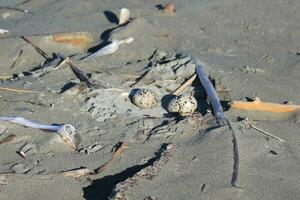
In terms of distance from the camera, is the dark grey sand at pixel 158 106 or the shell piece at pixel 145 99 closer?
the dark grey sand at pixel 158 106

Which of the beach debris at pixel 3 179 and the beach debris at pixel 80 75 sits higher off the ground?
the beach debris at pixel 3 179

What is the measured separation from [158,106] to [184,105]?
29cm

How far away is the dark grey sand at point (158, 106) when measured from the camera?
10.4ft

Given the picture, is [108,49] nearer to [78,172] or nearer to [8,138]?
[8,138]

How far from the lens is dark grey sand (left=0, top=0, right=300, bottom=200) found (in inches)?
125

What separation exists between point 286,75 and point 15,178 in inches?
96.0

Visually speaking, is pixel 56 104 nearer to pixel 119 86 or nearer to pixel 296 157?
pixel 119 86

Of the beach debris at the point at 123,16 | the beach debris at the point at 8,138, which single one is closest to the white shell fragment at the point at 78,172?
the beach debris at the point at 8,138

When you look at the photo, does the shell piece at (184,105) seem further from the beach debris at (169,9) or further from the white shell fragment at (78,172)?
the beach debris at (169,9)

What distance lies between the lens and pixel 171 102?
12.9ft

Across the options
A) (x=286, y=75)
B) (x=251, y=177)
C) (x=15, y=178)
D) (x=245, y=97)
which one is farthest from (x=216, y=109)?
(x=15, y=178)

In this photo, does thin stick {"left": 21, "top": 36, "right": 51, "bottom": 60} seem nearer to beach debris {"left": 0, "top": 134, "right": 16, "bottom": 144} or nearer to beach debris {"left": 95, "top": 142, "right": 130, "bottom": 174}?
beach debris {"left": 0, "top": 134, "right": 16, "bottom": 144}

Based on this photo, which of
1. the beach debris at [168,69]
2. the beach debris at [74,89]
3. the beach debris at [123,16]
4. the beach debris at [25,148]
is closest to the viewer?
the beach debris at [25,148]

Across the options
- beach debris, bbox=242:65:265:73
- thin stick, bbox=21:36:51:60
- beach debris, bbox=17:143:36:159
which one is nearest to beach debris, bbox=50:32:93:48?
thin stick, bbox=21:36:51:60
